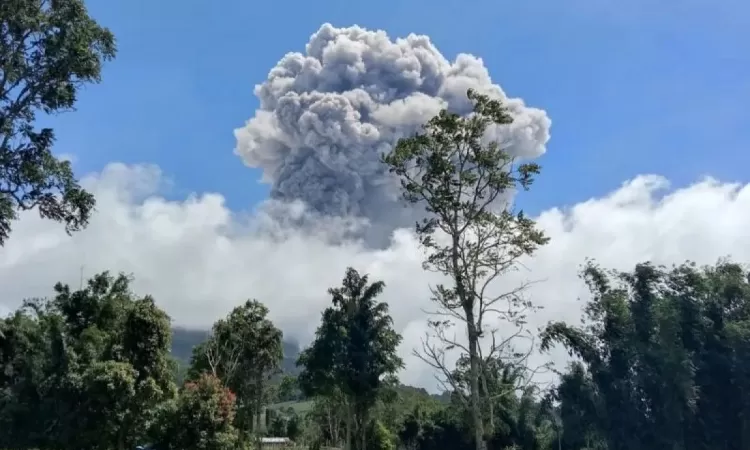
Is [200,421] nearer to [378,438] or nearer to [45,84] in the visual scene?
[45,84]

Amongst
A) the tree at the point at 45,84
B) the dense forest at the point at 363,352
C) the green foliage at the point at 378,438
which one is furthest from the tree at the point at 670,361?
the tree at the point at 45,84

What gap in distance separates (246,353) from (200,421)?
504 inches

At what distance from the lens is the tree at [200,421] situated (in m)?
28.1

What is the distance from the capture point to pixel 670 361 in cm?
4147

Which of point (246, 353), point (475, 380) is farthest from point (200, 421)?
point (475, 380)

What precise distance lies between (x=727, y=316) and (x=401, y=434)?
107 ft

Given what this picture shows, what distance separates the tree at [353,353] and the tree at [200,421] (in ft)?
43.0

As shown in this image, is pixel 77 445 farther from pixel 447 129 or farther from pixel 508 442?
pixel 508 442

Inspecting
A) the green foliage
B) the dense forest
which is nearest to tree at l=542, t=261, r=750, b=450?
the dense forest

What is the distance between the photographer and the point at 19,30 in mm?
15773

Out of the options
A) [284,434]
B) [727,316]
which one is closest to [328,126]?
[284,434]

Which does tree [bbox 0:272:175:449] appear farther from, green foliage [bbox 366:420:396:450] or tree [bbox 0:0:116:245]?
green foliage [bbox 366:420:396:450]

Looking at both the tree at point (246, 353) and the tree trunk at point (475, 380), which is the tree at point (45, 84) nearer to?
the tree trunk at point (475, 380)

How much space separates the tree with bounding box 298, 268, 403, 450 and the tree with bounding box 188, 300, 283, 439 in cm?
293
